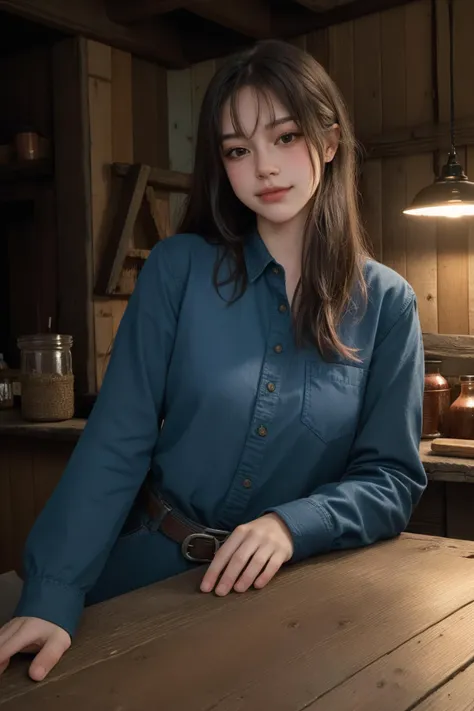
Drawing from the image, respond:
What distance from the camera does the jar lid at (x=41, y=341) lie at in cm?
319

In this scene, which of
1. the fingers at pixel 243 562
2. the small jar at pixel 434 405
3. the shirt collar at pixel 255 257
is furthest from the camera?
the small jar at pixel 434 405

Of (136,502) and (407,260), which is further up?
(407,260)

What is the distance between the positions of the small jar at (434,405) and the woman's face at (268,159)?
1.61 meters

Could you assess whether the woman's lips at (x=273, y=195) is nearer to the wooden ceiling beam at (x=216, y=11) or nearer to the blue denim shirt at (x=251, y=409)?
the blue denim shirt at (x=251, y=409)

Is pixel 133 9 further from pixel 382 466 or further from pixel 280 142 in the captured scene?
pixel 382 466

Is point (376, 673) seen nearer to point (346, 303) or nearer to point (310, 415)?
point (310, 415)

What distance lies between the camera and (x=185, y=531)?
1279mm

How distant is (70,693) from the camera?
76 centimetres

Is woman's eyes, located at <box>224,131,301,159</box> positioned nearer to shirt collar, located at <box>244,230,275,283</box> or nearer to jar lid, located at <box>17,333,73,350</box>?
shirt collar, located at <box>244,230,275,283</box>

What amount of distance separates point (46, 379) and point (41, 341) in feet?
0.46

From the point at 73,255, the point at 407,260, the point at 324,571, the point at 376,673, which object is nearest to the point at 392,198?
the point at 407,260

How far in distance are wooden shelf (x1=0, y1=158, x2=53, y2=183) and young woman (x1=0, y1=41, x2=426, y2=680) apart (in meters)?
2.35

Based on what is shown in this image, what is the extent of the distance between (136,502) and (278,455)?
0.24 meters

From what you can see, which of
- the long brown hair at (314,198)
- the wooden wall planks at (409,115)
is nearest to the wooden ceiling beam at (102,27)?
the wooden wall planks at (409,115)
